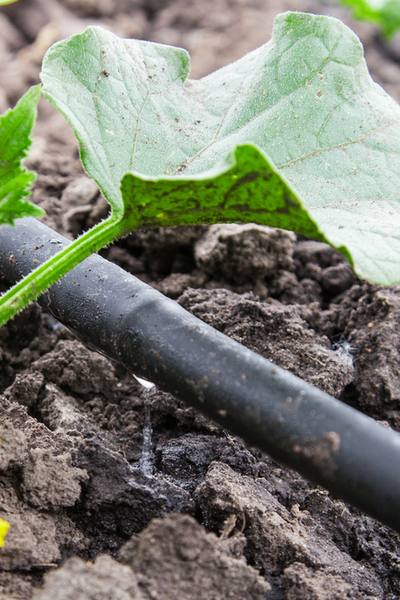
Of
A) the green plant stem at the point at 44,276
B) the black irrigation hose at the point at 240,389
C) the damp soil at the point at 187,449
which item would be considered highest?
the green plant stem at the point at 44,276

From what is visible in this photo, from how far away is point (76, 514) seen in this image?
3.33 ft

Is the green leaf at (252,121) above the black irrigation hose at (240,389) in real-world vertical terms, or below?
above

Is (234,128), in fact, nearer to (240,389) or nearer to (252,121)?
(252,121)

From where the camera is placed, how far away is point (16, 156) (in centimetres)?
90

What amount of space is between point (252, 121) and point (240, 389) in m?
0.75

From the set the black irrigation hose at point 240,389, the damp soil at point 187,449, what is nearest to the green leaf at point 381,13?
the damp soil at point 187,449

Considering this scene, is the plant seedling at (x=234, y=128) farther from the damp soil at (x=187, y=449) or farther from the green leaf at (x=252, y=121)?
the damp soil at (x=187, y=449)

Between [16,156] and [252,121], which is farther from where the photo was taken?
[252,121]

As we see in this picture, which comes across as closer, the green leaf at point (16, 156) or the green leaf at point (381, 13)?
the green leaf at point (16, 156)

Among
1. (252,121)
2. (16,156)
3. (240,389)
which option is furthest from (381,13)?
(240,389)

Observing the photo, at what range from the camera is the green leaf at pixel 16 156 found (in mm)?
874

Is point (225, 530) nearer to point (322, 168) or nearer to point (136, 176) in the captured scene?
point (136, 176)

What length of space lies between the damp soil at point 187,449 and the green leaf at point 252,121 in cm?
41

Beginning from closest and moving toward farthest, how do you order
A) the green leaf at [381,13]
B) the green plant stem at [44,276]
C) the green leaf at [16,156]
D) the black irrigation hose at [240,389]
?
the black irrigation hose at [240,389] → the green leaf at [16,156] → the green plant stem at [44,276] → the green leaf at [381,13]
